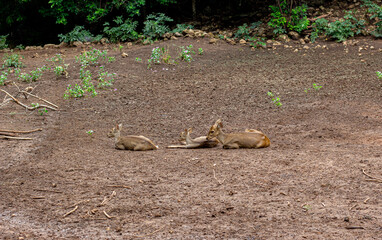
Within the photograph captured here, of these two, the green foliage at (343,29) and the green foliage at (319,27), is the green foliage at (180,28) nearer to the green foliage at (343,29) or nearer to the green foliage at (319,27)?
the green foliage at (319,27)

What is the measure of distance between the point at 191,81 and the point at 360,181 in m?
7.23

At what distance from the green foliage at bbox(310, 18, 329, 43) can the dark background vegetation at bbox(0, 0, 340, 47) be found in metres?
1.50

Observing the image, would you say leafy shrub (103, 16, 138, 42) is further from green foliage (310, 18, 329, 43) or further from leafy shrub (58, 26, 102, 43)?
green foliage (310, 18, 329, 43)

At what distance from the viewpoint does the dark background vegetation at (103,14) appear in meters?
18.7

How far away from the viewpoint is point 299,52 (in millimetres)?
14734

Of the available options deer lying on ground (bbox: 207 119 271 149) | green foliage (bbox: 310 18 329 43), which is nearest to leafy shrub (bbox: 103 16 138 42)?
green foliage (bbox: 310 18 329 43)

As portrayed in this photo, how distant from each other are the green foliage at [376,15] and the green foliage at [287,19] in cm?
218

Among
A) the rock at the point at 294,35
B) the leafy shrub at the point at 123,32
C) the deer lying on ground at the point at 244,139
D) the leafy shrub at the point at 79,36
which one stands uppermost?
the deer lying on ground at the point at 244,139

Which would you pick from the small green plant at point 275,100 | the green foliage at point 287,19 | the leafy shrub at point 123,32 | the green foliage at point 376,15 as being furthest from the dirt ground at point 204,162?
the leafy shrub at point 123,32

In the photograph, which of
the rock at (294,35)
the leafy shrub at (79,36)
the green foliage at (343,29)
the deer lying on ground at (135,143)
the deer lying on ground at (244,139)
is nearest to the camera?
the deer lying on ground at (244,139)

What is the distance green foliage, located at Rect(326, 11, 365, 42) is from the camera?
1532 centimetres

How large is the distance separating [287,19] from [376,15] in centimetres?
300

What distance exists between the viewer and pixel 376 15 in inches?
629

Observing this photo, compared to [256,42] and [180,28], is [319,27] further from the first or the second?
[180,28]
